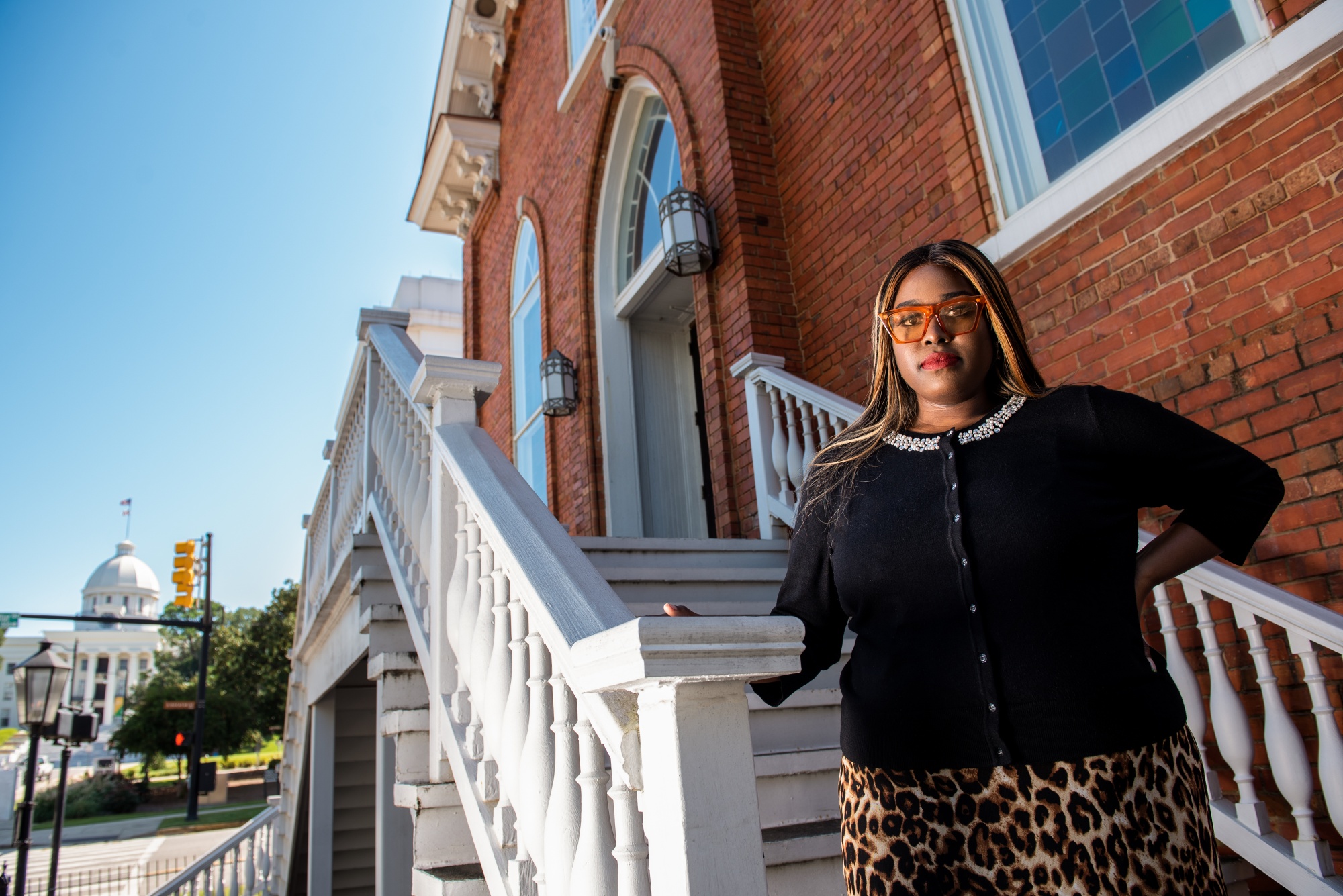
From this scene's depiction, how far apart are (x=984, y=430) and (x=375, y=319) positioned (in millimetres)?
4544

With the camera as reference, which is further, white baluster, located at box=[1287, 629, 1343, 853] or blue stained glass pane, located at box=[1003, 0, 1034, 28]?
blue stained glass pane, located at box=[1003, 0, 1034, 28]

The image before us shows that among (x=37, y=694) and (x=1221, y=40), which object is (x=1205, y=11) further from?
(x=37, y=694)

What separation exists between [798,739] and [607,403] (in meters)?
5.83

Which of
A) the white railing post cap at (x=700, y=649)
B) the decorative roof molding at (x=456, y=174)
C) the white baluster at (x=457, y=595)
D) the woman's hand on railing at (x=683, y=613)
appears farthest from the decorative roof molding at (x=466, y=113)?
the white railing post cap at (x=700, y=649)

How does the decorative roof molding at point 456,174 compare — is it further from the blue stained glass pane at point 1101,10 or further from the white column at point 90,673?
the white column at point 90,673

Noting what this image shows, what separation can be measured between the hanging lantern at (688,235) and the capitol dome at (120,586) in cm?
11024

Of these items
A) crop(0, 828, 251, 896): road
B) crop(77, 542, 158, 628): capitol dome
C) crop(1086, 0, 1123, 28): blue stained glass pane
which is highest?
crop(77, 542, 158, 628): capitol dome


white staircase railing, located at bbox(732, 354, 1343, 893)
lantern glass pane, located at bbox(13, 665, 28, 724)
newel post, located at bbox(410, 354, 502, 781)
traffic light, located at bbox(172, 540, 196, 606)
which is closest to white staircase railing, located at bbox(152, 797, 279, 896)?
lantern glass pane, located at bbox(13, 665, 28, 724)

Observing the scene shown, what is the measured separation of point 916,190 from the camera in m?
4.97

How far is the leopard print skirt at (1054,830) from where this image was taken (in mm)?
1189

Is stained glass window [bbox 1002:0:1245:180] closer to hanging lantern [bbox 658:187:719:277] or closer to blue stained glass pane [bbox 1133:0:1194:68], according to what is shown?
blue stained glass pane [bbox 1133:0:1194:68]

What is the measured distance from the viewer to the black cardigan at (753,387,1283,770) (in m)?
1.27

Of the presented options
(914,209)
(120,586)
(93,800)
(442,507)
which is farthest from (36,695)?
(120,586)

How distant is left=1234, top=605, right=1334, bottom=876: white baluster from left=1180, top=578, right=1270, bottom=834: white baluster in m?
0.07
